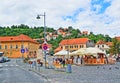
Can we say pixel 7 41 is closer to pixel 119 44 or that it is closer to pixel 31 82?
pixel 119 44

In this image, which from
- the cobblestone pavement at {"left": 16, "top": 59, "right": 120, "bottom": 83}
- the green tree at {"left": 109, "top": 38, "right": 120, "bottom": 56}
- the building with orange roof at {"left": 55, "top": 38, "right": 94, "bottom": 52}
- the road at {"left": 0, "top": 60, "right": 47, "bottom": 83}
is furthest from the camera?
the building with orange roof at {"left": 55, "top": 38, "right": 94, "bottom": 52}

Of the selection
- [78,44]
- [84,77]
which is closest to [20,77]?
[84,77]

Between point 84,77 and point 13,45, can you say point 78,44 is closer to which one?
point 13,45

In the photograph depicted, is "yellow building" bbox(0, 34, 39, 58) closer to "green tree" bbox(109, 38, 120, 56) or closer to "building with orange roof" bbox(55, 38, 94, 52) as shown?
"building with orange roof" bbox(55, 38, 94, 52)

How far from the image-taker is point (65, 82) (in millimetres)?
21781

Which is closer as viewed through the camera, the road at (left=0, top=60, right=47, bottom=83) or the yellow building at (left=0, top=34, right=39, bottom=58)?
the road at (left=0, top=60, right=47, bottom=83)

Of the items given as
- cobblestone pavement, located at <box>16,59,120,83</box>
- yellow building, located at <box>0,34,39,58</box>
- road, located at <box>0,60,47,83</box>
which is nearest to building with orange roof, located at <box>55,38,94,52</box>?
yellow building, located at <box>0,34,39,58</box>

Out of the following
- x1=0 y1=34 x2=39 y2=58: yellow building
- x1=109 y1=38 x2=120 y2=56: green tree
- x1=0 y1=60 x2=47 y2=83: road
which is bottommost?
x1=0 y1=60 x2=47 y2=83: road

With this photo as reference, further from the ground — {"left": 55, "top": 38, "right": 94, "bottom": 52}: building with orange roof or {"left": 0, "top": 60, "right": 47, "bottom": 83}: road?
{"left": 55, "top": 38, "right": 94, "bottom": 52}: building with orange roof

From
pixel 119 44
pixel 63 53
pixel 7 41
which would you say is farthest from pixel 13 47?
pixel 63 53

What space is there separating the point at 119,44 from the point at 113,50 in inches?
167

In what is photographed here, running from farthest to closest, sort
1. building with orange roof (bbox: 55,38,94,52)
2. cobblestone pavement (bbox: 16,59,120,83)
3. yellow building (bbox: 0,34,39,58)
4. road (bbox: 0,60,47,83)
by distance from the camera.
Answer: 1. building with orange roof (bbox: 55,38,94,52)
2. yellow building (bbox: 0,34,39,58)
3. road (bbox: 0,60,47,83)
4. cobblestone pavement (bbox: 16,59,120,83)

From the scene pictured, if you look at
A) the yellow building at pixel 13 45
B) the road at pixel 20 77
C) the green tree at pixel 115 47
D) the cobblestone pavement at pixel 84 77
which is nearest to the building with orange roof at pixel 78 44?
the yellow building at pixel 13 45

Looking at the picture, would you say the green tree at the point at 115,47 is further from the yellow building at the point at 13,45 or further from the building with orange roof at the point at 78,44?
the building with orange roof at the point at 78,44
